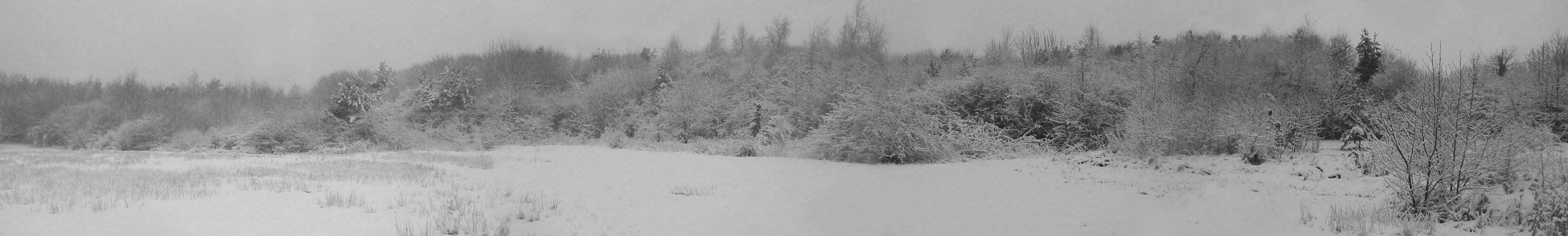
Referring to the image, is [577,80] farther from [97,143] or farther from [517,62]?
[97,143]

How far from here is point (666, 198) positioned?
6.27 meters

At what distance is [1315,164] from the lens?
793 cm

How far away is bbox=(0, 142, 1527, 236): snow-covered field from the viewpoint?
3812 mm

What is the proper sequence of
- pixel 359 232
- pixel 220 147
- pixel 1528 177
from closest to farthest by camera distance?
pixel 359 232 < pixel 1528 177 < pixel 220 147

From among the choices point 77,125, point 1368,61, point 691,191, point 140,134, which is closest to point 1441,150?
point 691,191

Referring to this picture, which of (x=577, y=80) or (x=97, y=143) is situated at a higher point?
(x=577, y=80)

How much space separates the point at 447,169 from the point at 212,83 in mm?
3805

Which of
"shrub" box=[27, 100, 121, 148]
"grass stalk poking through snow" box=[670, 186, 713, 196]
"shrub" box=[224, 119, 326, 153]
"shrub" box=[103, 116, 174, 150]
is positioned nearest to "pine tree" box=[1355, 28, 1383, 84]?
"grass stalk poking through snow" box=[670, 186, 713, 196]

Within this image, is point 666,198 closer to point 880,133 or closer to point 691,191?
point 691,191

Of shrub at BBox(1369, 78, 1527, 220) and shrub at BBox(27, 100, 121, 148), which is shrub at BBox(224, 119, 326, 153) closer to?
shrub at BBox(27, 100, 121, 148)

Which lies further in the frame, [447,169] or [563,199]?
[447,169]

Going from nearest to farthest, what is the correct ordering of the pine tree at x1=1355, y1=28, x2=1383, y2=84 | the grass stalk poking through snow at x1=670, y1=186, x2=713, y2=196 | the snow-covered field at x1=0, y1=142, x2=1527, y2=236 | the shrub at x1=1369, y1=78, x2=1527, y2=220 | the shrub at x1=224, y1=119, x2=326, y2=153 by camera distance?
the snow-covered field at x1=0, y1=142, x2=1527, y2=236, the shrub at x1=1369, y1=78, x2=1527, y2=220, the grass stalk poking through snow at x1=670, y1=186, x2=713, y2=196, the shrub at x1=224, y1=119, x2=326, y2=153, the pine tree at x1=1355, y1=28, x2=1383, y2=84

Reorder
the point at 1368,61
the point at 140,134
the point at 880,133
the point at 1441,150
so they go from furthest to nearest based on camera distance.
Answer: the point at 1368,61, the point at 880,133, the point at 140,134, the point at 1441,150

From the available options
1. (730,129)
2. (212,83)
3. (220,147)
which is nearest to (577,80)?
(730,129)
